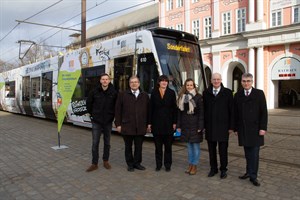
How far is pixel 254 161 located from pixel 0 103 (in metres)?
25.7

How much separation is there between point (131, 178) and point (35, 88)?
12376 millimetres

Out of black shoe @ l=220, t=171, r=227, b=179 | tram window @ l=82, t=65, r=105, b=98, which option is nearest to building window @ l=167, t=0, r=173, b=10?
tram window @ l=82, t=65, r=105, b=98

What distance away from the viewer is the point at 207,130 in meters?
5.54

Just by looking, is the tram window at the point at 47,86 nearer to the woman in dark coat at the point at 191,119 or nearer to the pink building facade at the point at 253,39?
the woman in dark coat at the point at 191,119

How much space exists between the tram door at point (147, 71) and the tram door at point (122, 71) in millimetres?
452

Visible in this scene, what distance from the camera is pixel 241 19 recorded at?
2627cm

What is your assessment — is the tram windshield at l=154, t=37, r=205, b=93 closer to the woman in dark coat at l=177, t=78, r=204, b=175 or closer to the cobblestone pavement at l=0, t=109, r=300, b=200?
the cobblestone pavement at l=0, t=109, r=300, b=200

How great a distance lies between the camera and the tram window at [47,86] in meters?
14.5

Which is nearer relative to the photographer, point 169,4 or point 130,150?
point 130,150

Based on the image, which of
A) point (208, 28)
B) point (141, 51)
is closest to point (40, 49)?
point (208, 28)

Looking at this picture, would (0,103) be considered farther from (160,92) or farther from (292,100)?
(292,100)

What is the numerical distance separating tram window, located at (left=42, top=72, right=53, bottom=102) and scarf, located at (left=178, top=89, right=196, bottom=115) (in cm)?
1019

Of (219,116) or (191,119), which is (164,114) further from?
(219,116)

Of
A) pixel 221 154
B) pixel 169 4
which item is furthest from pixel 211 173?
pixel 169 4
